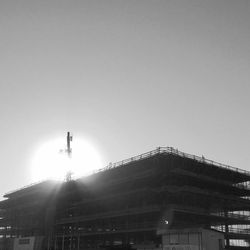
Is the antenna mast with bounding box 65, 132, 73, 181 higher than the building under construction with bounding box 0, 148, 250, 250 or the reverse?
higher

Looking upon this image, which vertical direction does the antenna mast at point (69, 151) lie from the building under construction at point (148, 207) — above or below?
above

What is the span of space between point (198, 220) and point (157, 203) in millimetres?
10932

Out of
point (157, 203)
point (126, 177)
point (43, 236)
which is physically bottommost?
point (43, 236)

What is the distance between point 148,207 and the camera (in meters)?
70.1

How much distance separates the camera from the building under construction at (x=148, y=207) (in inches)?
2689

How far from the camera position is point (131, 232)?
246ft

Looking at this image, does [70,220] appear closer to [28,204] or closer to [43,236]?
[43,236]

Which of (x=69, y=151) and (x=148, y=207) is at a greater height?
(x=69, y=151)

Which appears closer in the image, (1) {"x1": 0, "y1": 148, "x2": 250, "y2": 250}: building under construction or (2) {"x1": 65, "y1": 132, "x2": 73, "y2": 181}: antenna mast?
(1) {"x1": 0, "y1": 148, "x2": 250, "y2": 250}: building under construction

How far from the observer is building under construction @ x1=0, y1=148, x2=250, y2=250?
2689 inches

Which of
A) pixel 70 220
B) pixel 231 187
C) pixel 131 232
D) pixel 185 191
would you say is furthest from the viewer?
pixel 70 220

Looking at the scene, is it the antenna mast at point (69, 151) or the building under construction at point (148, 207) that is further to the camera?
the antenna mast at point (69, 151)

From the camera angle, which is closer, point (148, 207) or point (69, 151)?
point (148, 207)

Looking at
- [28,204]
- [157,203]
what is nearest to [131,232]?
[157,203]
